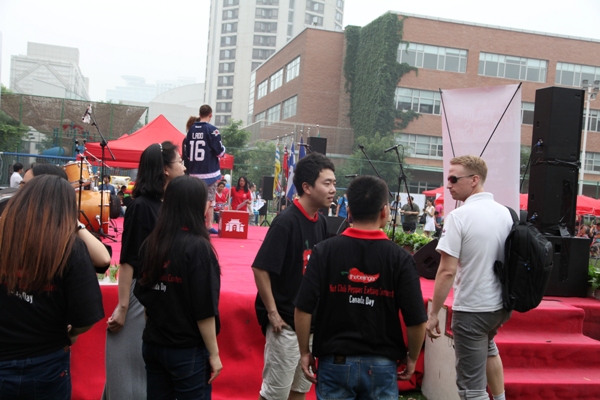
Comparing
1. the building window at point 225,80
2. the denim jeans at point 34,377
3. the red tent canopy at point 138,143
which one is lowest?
the denim jeans at point 34,377

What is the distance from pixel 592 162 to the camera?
4359cm

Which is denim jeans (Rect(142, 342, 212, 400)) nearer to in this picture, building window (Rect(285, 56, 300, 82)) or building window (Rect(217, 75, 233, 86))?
building window (Rect(285, 56, 300, 82))

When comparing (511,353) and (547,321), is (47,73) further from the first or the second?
(511,353)

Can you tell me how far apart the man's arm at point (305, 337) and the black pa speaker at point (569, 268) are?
4.36 metres

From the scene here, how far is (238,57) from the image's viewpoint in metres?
90.4

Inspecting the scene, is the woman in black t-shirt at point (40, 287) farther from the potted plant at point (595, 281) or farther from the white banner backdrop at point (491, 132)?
the potted plant at point (595, 281)

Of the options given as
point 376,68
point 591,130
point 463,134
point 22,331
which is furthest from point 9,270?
point 591,130

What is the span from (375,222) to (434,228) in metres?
18.3

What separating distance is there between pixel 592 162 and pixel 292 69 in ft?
86.5

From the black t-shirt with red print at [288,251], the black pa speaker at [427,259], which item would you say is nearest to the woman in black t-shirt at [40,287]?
the black t-shirt with red print at [288,251]

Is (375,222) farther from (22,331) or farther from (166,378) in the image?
(22,331)

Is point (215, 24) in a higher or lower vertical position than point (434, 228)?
higher

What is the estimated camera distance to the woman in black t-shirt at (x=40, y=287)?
2250mm

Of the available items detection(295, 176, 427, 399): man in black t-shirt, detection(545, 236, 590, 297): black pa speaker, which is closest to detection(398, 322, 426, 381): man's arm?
detection(295, 176, 427, 399): man in black t-shirt
